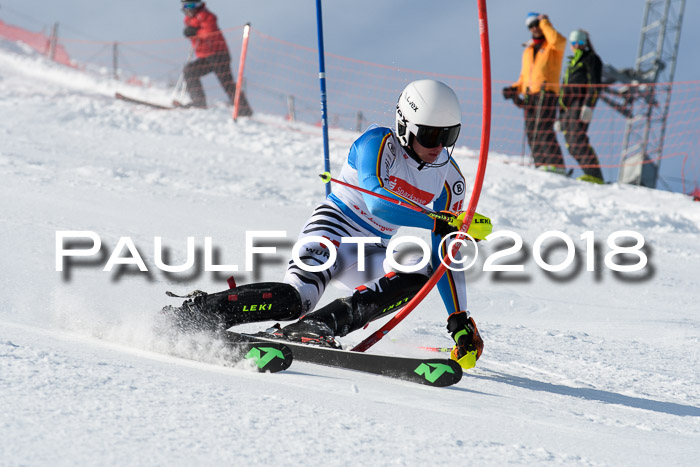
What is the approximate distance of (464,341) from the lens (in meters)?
3.65

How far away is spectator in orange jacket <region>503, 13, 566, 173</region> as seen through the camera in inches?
431

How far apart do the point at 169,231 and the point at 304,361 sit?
11.0 feet

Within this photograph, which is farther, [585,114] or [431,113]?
[585,114]

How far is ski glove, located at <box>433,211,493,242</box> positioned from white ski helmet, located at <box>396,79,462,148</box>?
459 mm

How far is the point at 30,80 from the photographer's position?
15.2 metres

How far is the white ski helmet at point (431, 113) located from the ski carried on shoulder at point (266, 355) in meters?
1.29

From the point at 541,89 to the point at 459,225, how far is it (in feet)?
27.6

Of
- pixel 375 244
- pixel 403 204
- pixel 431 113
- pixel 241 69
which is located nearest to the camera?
pixel 403 204

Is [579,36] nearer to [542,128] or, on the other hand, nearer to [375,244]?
[542,128]

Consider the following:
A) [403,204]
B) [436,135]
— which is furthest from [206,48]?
A: [403,204]

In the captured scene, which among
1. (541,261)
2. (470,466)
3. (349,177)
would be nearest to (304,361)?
(349,177)

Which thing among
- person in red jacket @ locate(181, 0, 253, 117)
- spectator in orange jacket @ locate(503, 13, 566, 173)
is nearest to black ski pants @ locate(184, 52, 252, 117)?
person in red jacket @ locate(181, 0, 253, 117)

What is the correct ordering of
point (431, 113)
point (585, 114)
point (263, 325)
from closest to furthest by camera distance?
point (431, 113)
point (263, 325)
point (585, 114)

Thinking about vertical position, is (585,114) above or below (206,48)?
below
